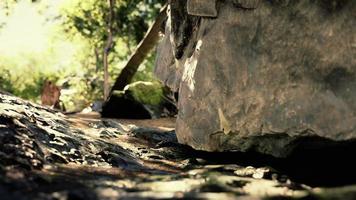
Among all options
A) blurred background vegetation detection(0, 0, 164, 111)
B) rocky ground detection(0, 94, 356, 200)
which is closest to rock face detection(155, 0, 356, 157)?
rocky ground detection(0, 94, 356, 200)

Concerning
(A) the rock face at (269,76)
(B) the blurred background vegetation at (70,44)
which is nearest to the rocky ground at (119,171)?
(A) the rock face at (269,76)

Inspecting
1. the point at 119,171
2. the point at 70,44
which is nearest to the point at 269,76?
the point at 119,171

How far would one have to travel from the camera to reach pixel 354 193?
293 inches

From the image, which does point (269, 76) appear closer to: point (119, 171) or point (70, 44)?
point (119, 171)

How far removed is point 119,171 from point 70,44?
108ft

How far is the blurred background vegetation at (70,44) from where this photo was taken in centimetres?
3331

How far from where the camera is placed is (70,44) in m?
41.1

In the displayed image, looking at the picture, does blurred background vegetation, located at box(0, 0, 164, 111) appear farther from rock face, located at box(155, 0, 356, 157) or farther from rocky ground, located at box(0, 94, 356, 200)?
rock face, located at box(155, 0, 356, 157)

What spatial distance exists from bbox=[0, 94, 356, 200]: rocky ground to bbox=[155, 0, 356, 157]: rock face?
0.85 metres

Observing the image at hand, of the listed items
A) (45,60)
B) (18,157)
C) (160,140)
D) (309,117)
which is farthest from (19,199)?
(45,60)

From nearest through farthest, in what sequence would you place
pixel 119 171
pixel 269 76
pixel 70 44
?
pixel 119 171
pixel 269 76
pixel 70 44

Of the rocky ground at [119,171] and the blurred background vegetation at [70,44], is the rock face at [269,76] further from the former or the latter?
the blurred background vegetation at [70,44]

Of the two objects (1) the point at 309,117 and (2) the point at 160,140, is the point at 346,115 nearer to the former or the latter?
(1) the point at 309,117

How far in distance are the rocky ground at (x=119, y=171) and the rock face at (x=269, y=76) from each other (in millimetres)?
847
